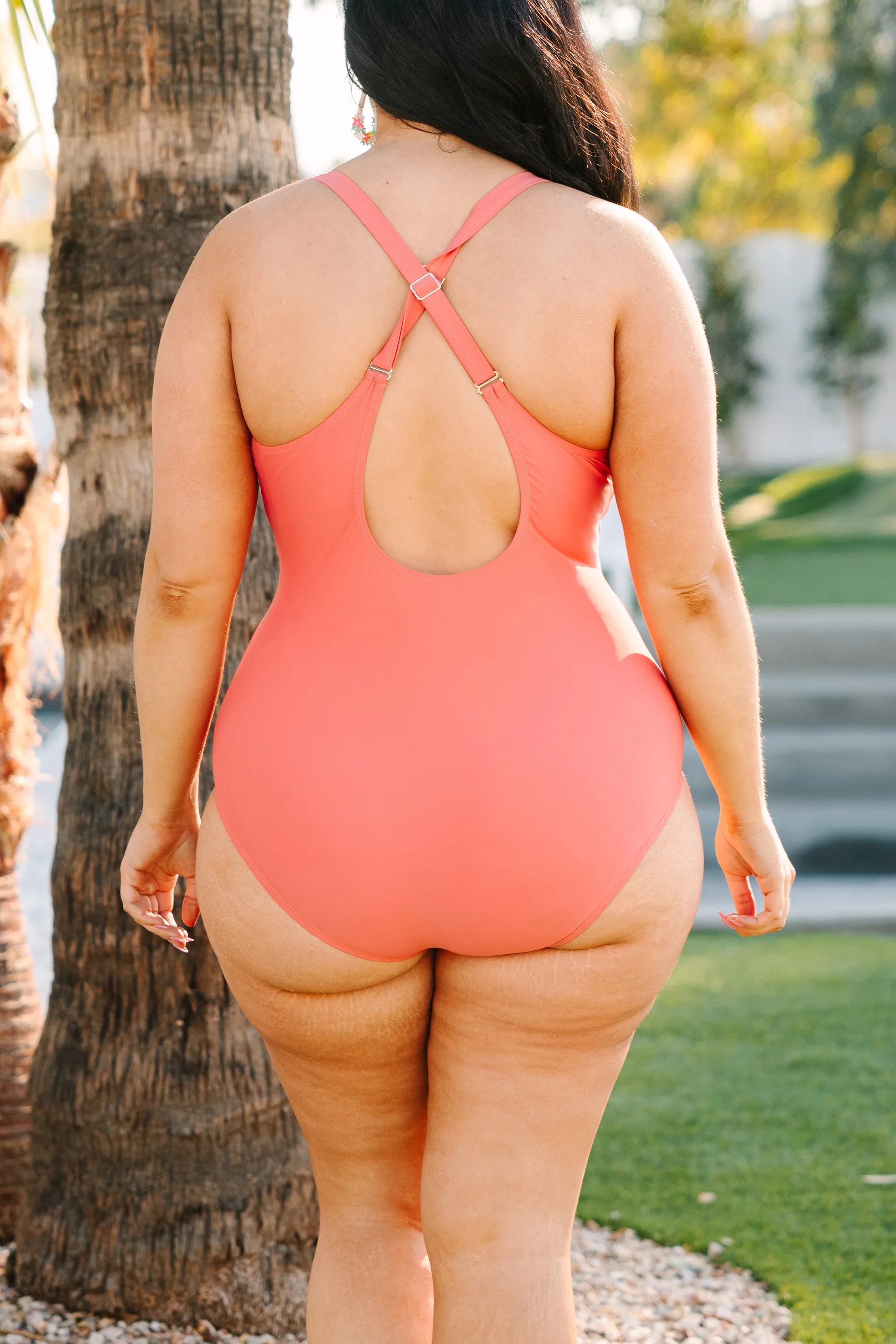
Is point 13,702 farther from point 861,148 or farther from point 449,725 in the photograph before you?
point 861,148

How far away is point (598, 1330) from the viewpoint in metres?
2.54

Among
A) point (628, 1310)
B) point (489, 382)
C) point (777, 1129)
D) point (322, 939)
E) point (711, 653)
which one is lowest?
point (628, 1310)

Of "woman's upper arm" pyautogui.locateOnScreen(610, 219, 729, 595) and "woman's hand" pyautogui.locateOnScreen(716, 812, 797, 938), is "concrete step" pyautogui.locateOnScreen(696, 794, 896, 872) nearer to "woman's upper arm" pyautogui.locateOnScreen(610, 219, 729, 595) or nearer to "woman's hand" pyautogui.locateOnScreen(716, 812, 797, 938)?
"woman's hand" pyautogui.locateOnScreen(716, 812, 797, 938)

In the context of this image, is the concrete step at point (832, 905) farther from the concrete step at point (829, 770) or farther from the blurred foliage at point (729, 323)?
the blurred foliage at point (729, 323)

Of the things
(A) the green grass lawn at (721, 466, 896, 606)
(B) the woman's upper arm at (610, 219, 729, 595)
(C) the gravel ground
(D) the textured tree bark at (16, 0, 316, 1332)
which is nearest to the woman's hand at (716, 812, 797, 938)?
(B) the woman's upper arm at (610, 219, 729, 595)

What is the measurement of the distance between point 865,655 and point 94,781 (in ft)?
19.4

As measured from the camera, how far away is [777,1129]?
11.5 ft

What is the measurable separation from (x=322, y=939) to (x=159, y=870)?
36 cm

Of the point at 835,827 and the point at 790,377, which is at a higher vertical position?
the point at 790,377

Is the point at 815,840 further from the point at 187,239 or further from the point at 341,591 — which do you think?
the point at 341,591

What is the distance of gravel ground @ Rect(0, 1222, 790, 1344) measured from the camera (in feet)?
7.88

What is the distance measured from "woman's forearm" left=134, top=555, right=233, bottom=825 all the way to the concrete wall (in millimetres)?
20590

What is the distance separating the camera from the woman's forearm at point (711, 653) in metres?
1.51

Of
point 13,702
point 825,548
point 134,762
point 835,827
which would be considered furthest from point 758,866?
point 825,548
